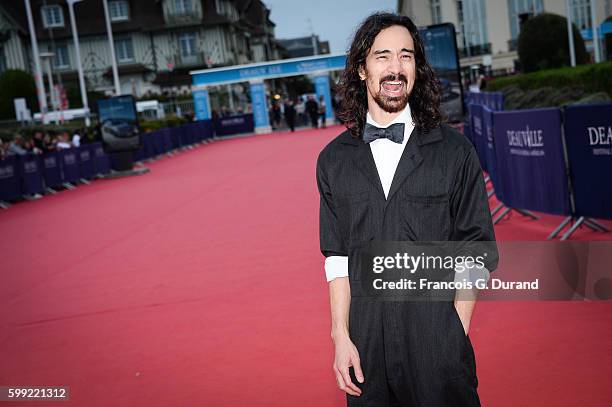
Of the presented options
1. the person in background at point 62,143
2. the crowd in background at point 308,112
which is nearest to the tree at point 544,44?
the crowd in background at point 308,112

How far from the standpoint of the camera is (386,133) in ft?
8.91

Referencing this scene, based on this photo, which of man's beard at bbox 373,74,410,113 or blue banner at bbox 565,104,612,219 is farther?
blue banner at bbox 565,104,612,219

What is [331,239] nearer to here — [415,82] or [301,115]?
[415,82]

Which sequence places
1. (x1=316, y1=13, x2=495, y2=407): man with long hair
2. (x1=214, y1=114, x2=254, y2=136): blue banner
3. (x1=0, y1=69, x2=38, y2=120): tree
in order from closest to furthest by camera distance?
1. (x1=316, y1=13, x2=495, y2=407): man with long hair
2. (x1=214, y1=114, x2=254, y2=136): blue banner
3. (x1=0, y1=69, x2=38, y2=120): tree

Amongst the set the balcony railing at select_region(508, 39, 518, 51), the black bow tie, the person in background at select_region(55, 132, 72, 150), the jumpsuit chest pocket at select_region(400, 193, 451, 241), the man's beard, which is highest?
the balcony railing at select_region(508, 39, 518, 51)

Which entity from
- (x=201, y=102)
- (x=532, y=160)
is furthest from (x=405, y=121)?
(x=201, y=102)

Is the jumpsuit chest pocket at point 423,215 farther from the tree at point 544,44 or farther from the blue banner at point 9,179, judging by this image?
the tree at point 544,44

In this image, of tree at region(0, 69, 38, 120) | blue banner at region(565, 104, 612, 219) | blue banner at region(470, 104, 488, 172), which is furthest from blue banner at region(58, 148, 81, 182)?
tree at region(0, 69, 38, 120)

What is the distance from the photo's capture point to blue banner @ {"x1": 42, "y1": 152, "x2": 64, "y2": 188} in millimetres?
23688

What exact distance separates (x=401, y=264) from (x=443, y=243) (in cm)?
16

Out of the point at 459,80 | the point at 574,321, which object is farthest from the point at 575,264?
the point at 459,80

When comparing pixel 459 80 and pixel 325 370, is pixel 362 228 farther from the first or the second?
pixel 459 80

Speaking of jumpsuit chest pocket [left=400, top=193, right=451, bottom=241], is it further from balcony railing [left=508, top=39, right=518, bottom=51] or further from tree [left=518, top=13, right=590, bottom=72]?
balcony railing [left=508, top=39, right=518, bottom=51]

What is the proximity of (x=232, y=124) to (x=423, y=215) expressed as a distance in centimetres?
4867
